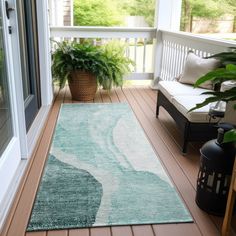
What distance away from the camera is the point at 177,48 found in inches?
167

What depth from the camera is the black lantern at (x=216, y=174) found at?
1720 millimetres

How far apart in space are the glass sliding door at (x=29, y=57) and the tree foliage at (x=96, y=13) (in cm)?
449

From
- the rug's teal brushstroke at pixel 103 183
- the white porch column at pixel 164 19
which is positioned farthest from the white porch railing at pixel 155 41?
the rug's teal brushstroke at pixel 103 183

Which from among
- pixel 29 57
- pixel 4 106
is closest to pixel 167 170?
pixel 4 106

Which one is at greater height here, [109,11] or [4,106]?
[109,11]

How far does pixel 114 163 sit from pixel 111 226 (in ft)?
2.57

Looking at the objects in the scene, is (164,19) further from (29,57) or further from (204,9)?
(29,57)

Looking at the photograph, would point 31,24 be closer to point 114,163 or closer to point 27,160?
point 27,160

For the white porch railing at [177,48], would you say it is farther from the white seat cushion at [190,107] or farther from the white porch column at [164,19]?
the white seat cushion at [190,107]

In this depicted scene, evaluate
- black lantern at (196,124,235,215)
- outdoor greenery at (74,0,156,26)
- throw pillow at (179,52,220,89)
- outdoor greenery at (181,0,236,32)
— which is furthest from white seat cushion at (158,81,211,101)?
outdoor greenery at (74,0,156,26)

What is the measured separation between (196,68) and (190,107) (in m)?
0.81

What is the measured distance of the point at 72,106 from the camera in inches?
157

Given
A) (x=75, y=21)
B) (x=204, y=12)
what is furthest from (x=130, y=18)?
(x=204, y=12)

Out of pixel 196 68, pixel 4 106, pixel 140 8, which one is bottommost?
pixel 4 106
